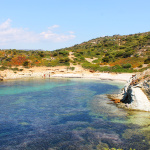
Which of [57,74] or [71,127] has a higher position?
[57,74]

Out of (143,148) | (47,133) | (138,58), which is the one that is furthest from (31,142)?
(138,58)

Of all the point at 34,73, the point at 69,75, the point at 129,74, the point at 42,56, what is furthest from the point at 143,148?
the point at 42,56

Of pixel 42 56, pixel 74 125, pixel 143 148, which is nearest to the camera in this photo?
pixel 143 148

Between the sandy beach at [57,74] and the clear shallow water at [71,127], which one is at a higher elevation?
the sandy beach at [57,74]

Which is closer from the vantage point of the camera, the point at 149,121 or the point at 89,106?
the point at 149,121

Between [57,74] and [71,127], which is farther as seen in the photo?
[57,74]

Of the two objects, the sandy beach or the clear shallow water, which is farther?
the sandy beach

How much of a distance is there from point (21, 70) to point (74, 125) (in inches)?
1867

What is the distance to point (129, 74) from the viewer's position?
4975 centimetres

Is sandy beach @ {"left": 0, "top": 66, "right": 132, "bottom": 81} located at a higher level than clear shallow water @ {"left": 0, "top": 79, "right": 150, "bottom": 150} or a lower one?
higher

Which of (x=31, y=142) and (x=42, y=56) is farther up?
(x=42, y=56)

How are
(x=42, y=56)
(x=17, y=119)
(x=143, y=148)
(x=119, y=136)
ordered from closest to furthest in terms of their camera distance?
1. (x=143, y=148)
2. (x=119, y=136)
3. (x=17, y=119)
4. (x=42, y=56)

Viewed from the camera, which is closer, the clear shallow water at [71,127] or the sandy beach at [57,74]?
the clear shallow water at [71,127]

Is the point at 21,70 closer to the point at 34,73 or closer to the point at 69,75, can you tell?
the point at 34,73
